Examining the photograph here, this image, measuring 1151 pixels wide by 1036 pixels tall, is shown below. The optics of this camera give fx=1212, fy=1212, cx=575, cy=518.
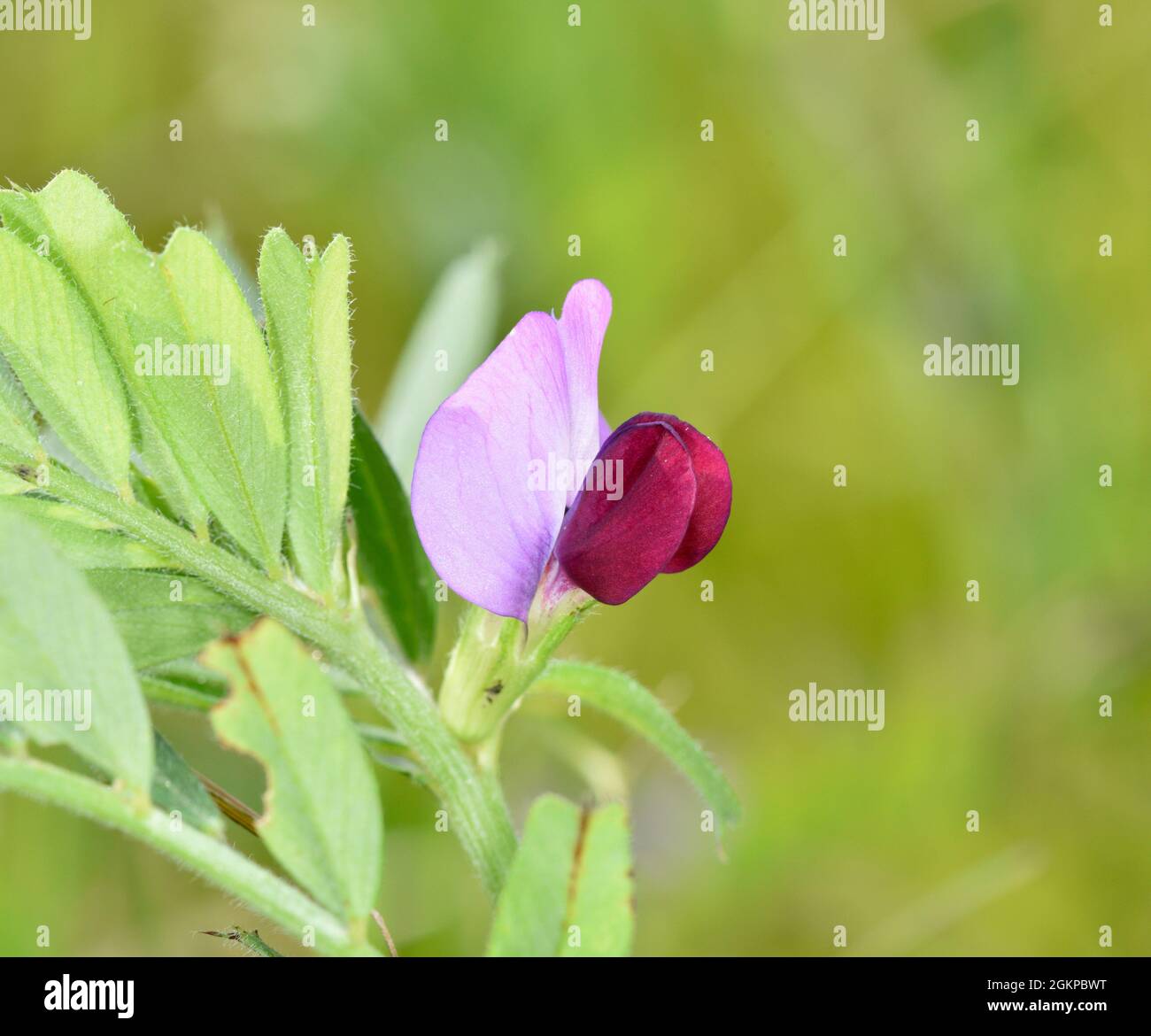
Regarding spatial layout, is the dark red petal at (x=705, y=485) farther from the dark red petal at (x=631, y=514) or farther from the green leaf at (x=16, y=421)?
the green leaf at (x=16, y=421)

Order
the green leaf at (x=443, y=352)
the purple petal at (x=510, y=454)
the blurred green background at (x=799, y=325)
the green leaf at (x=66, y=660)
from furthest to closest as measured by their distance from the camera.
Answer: the blurred green background at (x=799, y=325), the green leaf at (x=443, y=352), the purple petal at (x=510, y=454), the green leaf at (x=66, y=660)

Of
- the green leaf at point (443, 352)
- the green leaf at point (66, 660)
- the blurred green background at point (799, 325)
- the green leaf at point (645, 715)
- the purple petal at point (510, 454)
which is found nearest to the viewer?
the green leaf at point (66, 660)

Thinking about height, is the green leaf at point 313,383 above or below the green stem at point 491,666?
above

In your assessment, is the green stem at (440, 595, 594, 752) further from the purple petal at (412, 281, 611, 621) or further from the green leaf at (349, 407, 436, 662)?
the green leaf at (349, 407, 436, 662)

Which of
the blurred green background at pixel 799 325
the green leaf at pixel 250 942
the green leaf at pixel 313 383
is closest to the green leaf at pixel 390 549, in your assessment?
the green leaf at pixel 313 383
